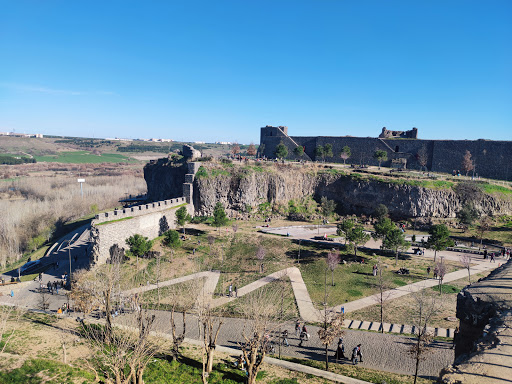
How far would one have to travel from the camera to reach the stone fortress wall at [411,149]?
52719 mm

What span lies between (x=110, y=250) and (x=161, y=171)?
76.5 ft

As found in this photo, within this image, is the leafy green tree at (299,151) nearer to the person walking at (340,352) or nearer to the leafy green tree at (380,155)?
the leafy green tree at (380,155)

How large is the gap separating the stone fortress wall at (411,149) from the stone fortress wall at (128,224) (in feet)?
110

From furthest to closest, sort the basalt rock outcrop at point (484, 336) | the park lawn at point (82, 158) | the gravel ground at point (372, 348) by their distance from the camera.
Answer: the park lawn at point (82, 158) < the gravel ground at point (372, 348) < the basalt rock outcrop at point (484, 336)

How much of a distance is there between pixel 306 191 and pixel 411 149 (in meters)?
22.5

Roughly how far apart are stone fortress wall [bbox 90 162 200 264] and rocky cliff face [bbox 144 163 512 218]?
5.61m

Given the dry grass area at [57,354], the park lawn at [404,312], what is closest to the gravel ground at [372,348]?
the dry grass area at [57,354]

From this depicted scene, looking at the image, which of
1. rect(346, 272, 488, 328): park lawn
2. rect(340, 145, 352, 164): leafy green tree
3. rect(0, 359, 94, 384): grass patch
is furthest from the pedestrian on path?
rect(340, 145, 352, 164): leafy green tree

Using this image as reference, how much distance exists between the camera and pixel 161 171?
53.3m

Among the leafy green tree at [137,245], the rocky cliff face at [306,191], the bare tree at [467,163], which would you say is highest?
the bare tree at [467,163]

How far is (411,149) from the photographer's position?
59.7m

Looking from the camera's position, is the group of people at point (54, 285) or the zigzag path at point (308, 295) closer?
the zigzag path at point (308, 295)

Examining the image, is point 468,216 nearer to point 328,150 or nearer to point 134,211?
point 328,150

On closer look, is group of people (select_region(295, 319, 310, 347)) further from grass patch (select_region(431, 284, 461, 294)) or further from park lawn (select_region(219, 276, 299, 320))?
grass patch (select_region(431, 284, 461, 294))
